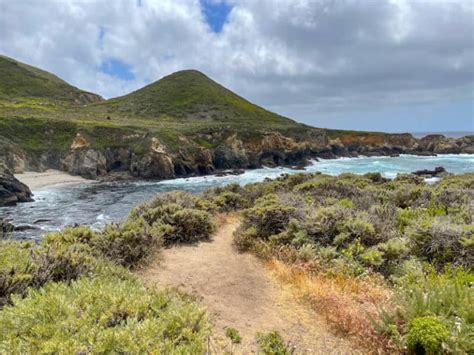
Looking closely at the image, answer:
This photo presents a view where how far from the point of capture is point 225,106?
9781 cm

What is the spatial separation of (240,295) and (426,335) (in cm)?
344

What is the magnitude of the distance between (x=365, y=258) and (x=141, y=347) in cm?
552

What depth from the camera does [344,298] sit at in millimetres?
6113

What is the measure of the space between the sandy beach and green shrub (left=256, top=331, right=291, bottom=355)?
35.8 metres

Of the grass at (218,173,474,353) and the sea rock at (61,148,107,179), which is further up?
the grass at (218,173,474,353)

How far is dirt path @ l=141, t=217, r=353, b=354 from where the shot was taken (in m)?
5.08

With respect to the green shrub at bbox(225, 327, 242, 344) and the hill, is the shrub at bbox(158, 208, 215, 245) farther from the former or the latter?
the hill

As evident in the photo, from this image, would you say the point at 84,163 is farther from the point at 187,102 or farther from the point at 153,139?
the point at 187,102

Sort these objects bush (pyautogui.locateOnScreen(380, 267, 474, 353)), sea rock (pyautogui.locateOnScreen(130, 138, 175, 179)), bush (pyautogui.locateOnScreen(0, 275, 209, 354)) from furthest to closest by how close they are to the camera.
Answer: sea rock (pyautogui.locateOnScreen(130, 138, 175, 179)) < bush (pyautogui.locateOnScreen(380, 267, 474, 353)) < bush (pyautogui.locateOnScreen(0, 275, 209, 354))

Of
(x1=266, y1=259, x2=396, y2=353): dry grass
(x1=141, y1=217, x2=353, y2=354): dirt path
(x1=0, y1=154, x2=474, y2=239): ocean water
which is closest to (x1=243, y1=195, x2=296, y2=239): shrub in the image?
(x1=141, y1=217, x2=353, y2=354): dirt path

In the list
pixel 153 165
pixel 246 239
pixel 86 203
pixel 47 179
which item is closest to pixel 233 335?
pixel 246 239

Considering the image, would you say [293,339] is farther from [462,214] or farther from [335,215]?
[462,214]

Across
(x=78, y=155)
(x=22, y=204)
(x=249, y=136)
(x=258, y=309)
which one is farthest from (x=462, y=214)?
(x=249, y=136)

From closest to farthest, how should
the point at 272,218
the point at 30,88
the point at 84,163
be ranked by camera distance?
the point at 272,218 < the point at 84,163 < the point at 30,88
